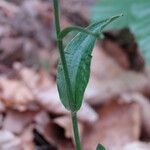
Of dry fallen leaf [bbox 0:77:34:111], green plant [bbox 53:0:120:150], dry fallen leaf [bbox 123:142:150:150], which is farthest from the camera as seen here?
dry fallen leaf [bbox 0:77:34:111]

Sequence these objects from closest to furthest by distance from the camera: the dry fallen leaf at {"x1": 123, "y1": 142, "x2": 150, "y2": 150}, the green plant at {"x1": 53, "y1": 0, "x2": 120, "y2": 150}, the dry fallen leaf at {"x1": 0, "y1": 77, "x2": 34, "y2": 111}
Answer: the green plant at {"x1": 53, "y1": 0, "x2": 120, "y2": 150} → the dry fallen leaf at {"x1": 123, "y1": 142, "x2": 150, "y2": 150} → the dry fallen leaf at {"x1": 0, "y1": 77, "x2": 34, "y2": 111}

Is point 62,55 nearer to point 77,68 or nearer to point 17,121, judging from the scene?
point 77,68

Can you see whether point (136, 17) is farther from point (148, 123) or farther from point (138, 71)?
point (148, 123)

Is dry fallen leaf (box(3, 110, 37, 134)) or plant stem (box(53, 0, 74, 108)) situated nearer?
plant stem (box(53, 0, 74, 108))

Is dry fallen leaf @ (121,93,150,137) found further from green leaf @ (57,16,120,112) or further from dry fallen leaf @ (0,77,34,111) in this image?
green leaf @ (57,16,120,112)

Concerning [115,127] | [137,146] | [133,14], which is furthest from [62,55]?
[133,14]

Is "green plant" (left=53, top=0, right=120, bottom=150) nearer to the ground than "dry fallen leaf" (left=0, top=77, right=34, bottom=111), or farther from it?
nearer to the ground

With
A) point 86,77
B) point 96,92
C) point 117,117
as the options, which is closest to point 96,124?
point 117,117

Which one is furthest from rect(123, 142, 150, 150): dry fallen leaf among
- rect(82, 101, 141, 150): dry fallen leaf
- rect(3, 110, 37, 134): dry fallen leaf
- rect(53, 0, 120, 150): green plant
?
rect(53, 0, 120, 150): green plant

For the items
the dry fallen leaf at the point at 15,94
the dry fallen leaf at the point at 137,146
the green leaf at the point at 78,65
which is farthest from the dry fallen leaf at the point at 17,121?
the green leaf at the point at 78,65
